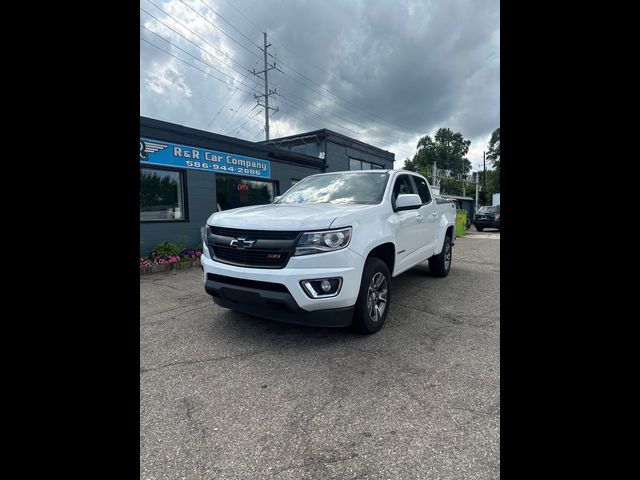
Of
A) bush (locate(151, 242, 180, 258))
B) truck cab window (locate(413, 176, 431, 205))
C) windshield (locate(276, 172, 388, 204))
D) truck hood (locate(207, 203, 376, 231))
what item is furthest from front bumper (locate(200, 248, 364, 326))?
bush (locate(151, 242, 180, 258))

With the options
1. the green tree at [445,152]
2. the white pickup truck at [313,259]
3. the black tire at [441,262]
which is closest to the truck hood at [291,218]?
the white pickup truck at [313,259]

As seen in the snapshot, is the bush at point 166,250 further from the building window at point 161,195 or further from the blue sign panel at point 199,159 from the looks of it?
the blue sign panel at point 199,159

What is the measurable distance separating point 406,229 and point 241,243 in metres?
2.10

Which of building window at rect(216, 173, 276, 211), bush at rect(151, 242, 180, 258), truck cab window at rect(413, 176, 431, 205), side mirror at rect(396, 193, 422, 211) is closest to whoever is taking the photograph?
side mirror at rect(396, 193, 422, 211)

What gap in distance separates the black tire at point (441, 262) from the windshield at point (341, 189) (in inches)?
97.1

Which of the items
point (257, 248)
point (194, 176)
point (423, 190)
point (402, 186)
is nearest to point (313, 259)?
point (257, 248)

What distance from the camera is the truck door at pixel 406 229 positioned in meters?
4.05

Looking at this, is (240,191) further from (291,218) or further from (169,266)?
(291,218)

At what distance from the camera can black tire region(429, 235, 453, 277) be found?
6.23 meters

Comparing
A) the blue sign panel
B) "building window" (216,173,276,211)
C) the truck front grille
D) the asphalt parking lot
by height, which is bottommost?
the asphalt parking lot

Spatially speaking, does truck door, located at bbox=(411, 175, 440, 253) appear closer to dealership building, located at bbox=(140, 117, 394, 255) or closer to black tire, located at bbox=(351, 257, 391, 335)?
black tire, located at bbox=(351, 257, 391, 335)
